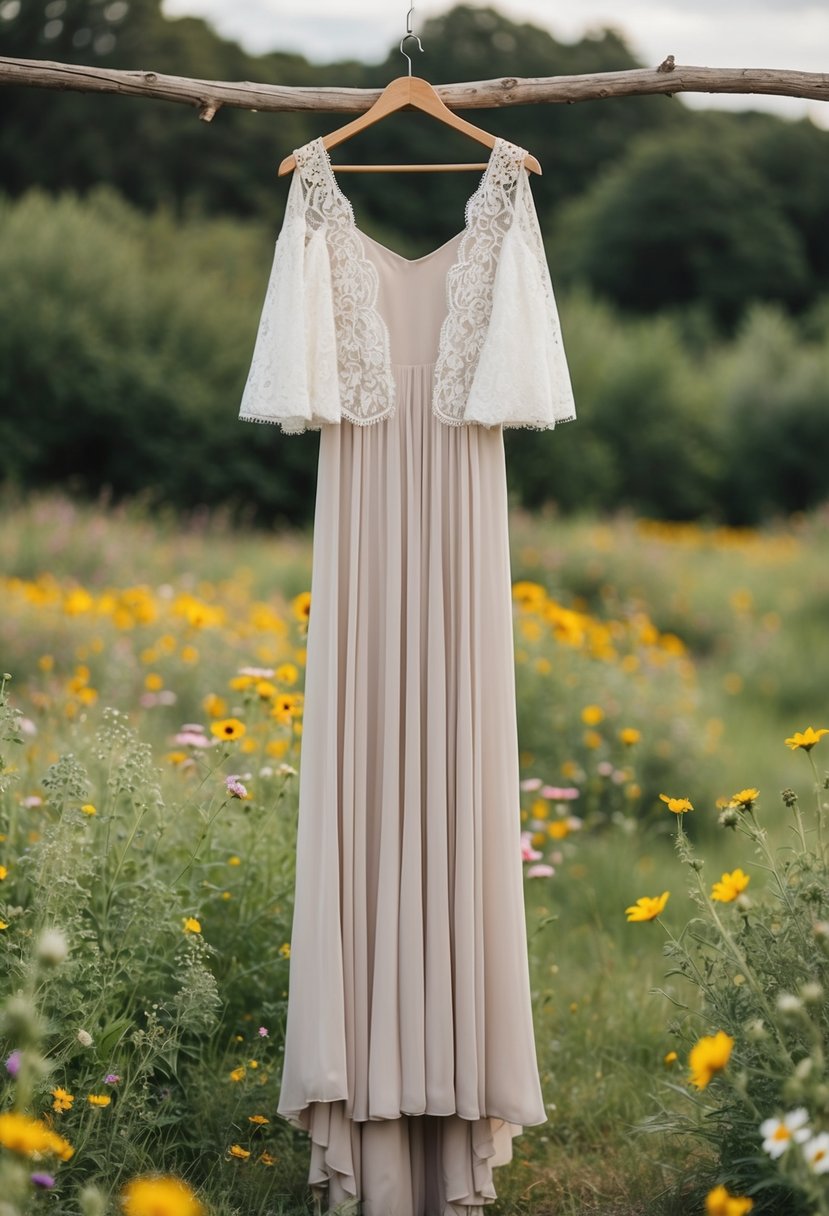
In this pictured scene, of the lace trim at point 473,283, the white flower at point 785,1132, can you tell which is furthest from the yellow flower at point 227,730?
the white flower at point 785,1132

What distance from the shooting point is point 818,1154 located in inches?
64.1

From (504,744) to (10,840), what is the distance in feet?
4.18

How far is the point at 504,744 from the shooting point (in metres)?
2.50

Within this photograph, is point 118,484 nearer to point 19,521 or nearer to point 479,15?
point 19,521

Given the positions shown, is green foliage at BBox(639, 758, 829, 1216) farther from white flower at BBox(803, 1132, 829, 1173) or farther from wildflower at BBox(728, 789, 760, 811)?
white flower at BBox(803, 1132, 829, 1173)

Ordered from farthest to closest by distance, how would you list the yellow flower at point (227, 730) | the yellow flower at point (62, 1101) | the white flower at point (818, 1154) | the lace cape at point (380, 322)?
the yellow flower at point (227, 730) < the lace cape at point (380, 322) < the yellow flower at point (62, 1101) < the white flower at point (818, 1154)

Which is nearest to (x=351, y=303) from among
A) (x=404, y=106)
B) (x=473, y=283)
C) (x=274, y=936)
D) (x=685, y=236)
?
(x=473, y=283)

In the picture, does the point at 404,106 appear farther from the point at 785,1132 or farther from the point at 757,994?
the point at 785,1132

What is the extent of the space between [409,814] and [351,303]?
0.99 m

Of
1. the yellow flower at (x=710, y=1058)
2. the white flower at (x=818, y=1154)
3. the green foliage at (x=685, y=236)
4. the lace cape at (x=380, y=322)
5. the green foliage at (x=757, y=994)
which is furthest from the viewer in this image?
the green foliage at (x=685, y=236)

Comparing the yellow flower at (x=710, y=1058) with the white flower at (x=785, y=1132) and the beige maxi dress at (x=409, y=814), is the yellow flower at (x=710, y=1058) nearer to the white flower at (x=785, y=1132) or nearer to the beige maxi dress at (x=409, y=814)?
the white flower at (x=785, y=1132)

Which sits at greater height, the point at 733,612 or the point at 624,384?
the point at 624,384

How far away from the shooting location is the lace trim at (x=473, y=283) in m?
2.44

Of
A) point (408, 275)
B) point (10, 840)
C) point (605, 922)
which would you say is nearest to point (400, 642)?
point (408, 275)
